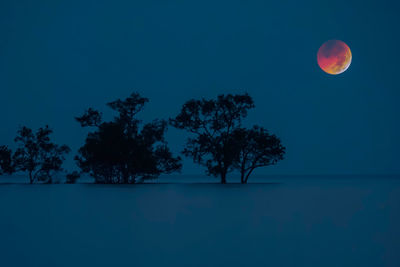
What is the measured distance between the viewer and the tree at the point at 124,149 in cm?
3894

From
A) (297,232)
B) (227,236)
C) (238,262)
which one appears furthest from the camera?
(297,232)

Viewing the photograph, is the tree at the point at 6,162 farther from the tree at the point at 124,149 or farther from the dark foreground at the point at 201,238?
the dark foreground at the point at 201,238

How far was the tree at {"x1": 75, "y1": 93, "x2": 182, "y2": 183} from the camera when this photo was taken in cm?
3894

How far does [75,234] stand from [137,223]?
201 centimetres

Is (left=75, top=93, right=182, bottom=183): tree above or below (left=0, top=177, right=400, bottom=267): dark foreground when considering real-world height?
above

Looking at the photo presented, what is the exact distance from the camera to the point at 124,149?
38.9 meters

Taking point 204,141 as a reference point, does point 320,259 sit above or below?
below

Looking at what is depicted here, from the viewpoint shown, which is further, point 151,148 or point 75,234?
point 151,148

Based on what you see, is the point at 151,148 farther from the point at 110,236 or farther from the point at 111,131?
the point at 110,236

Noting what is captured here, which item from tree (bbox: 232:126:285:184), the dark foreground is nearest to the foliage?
tree (bbox: 232:126:285:184)

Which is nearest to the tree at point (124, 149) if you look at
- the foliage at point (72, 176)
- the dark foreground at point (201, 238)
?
the foliage at point (72, 176)

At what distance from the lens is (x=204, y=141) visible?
1517 inches

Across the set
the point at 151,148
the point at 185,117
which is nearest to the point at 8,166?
the point at 151,148

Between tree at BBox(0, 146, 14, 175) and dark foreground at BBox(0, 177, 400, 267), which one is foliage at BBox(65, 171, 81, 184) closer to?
tree at BBox(0, 146, 14, 175)
